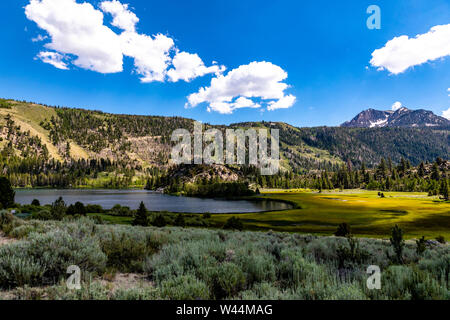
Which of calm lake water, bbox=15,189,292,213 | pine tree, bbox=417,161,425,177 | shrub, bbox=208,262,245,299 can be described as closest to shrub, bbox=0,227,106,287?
shrub, bbox=208,262,245,299

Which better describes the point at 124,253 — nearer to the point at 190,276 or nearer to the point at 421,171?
the point at 190,276

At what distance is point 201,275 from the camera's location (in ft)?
17.5

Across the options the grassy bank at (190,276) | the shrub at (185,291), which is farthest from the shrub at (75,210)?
the shrub at (185,291)

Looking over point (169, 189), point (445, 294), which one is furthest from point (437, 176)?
point (445, 294)

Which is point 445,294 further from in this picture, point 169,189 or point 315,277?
point 169,189

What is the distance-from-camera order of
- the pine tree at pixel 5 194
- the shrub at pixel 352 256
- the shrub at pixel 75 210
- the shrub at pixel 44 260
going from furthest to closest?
1. the pine tree at pixel 5 194
2. the shrub at pixel 75 210
3. the shrub at pixel 352 256
4. the shrub at pixel 44 260

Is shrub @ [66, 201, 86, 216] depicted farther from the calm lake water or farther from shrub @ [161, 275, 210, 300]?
shrub @ [161, 275, 210, 300]

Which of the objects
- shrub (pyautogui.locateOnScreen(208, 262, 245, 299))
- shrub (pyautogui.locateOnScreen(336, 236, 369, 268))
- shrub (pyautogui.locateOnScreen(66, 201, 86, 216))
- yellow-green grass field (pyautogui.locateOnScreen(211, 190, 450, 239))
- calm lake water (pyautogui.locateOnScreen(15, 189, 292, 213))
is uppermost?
shrub (pyautogui.locateOnScreen(208, 262, 245, 299))

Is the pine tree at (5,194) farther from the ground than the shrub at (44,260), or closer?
Result: closer

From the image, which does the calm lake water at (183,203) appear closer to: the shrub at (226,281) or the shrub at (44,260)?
the shrub at (44,260)
